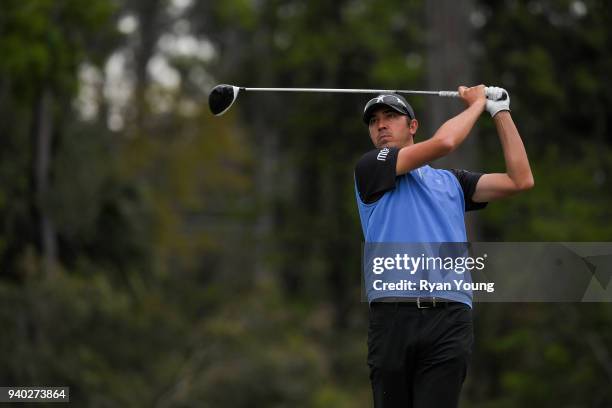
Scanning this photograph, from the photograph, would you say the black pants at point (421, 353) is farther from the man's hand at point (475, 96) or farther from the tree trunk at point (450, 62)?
the tree trunk at point (450, 62)

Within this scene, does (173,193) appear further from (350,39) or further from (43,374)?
(43,374)

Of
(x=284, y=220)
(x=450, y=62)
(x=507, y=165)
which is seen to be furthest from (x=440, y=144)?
(x=284, y=220)

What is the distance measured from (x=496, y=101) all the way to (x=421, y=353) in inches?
46.9

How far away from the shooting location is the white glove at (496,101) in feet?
16.4

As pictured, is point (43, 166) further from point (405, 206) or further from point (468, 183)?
point (405, 206)

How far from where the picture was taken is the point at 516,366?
1875cm

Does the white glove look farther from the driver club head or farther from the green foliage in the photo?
the green foliage

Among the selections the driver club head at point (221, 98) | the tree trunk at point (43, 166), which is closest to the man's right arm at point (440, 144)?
the driver club head at point (221, 98)

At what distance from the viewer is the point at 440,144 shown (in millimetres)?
4758

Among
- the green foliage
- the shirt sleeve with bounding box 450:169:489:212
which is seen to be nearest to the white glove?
the shirt sleeve with bounding box 450:169:489:212

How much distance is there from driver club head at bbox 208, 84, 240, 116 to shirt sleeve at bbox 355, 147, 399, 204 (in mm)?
1108

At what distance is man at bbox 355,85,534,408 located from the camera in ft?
15.5

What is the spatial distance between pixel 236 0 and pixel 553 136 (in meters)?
13.1

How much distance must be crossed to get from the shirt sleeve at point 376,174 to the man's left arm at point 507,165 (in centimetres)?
48
